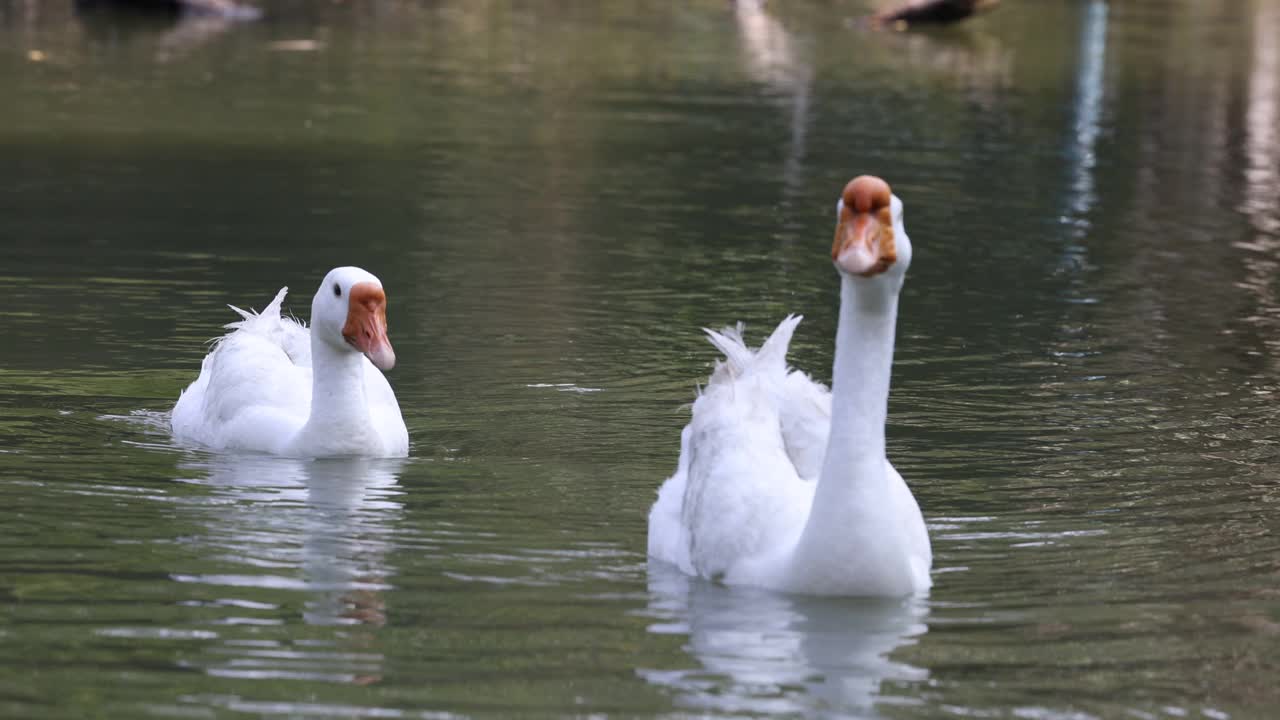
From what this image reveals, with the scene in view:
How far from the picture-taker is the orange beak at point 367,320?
11.0 m

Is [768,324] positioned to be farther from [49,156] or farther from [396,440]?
[49,156]

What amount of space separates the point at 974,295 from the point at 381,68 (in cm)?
1864

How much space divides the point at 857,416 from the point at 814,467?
1.17m

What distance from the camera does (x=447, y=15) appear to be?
157ft

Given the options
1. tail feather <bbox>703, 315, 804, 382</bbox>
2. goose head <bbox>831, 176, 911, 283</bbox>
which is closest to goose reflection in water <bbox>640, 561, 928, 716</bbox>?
tail feather <bbox>703, 315, 804, 382</bbox>

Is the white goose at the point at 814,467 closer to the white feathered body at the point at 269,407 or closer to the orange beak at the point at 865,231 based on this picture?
the orange beak at the point at 865,231

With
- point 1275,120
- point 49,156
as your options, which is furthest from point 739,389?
point 1275,120

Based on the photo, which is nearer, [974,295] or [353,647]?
[353,647]

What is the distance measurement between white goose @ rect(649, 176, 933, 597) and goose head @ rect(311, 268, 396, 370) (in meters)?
2.36

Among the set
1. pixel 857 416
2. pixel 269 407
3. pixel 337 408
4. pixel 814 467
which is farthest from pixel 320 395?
pixel 857 416

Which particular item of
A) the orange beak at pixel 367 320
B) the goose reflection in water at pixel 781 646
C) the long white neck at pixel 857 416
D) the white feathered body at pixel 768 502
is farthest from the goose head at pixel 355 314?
the long white neck at pixel 857 416

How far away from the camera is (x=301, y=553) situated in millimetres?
9008

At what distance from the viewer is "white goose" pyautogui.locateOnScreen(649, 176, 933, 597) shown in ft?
25.0

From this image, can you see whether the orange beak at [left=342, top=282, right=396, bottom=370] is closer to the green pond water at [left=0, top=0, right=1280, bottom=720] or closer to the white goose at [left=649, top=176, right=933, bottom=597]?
the green pond water at [left=0, top=0, right=1280, bottom=720]
